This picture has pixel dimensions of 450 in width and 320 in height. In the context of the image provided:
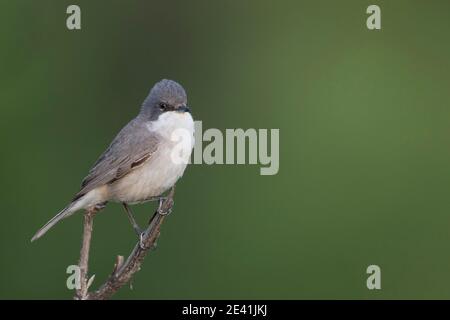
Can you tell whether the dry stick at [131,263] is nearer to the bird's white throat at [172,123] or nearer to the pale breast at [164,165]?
the pale breast at [164,165]

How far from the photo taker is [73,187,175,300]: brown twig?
13.8 feet

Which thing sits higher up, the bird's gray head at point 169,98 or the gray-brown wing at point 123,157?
the bird's gray head at point 169,98

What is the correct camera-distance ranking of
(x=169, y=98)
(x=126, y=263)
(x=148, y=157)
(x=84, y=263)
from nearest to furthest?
(x=84, y=263) < (x=126, y=263) < (x=169, y=98) < (x=148, y=157)

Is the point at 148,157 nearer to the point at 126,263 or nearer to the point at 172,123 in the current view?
the point at 172,123

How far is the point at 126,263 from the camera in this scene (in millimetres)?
4387

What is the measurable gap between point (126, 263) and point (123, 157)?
3.75 feet

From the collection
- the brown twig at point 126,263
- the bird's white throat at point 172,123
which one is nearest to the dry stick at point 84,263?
the brown twig at point 126,263

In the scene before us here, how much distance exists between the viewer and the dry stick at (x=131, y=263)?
421 cm

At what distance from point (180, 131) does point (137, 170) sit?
0.38 meters

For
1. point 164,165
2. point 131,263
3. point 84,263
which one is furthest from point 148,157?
point 84,263

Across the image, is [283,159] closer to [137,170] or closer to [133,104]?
[133,104]

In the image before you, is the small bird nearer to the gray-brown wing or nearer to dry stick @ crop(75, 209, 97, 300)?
the gray-brown wing

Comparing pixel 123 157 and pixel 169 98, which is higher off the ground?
pixel 169 98

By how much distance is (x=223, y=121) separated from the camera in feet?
26.1
